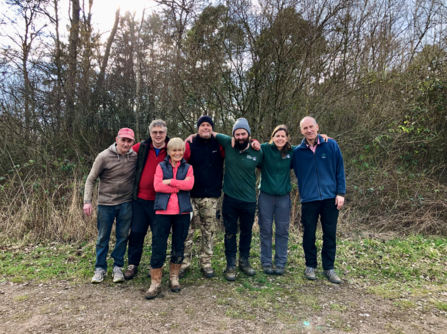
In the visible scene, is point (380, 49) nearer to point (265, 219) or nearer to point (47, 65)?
point (265, 219)

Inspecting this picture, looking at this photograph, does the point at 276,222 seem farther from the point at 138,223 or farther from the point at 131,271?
the point at 131,271

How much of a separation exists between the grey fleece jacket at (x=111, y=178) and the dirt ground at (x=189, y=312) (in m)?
1.11

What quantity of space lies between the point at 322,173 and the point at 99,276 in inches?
128

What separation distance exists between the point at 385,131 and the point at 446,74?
232cm

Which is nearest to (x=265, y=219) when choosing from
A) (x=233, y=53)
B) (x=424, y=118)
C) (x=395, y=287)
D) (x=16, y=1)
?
(x=395, y=287)

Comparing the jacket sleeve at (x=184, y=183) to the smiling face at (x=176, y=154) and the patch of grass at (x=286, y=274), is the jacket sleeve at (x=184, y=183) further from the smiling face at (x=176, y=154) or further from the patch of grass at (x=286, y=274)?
the patch of grass at (x=286, y=274)

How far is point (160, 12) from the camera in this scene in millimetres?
9680

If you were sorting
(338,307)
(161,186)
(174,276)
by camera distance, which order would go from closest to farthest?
1. (338,307)
2. (161,186)
3. (174,276)

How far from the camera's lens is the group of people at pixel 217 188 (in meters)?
3.72

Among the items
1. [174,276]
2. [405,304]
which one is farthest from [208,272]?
[405,304]

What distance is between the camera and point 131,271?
3807 millimetres

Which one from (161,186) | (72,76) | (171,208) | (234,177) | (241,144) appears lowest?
(171,208)

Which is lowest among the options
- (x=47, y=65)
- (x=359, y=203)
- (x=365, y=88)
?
(x=359, y=203)

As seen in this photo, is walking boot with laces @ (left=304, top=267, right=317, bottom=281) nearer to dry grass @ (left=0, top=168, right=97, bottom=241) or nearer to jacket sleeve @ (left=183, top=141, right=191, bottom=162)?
jacket sleeve @ (left=183, top=141, right=191, bottom=162)
